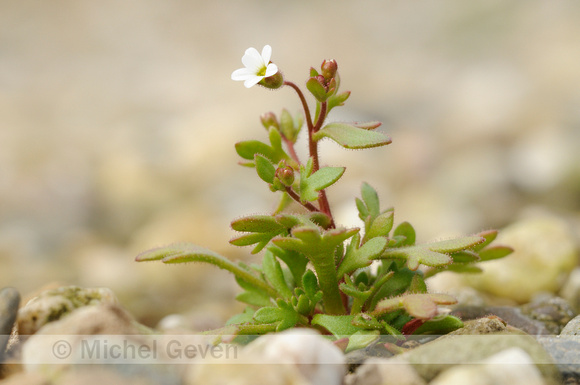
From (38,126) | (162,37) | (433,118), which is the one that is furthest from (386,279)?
(162,37)

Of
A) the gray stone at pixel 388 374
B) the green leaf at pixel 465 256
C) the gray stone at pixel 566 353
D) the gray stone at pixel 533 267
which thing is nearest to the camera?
the gray stone at pixel 388 374

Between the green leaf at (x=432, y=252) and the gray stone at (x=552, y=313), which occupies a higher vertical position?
the green leaf at (x=432, y=252)

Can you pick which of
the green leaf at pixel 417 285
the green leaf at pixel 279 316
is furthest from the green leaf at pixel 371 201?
the green leaf at pixel 279 316

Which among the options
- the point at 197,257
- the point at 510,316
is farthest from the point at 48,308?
the point at 510,316

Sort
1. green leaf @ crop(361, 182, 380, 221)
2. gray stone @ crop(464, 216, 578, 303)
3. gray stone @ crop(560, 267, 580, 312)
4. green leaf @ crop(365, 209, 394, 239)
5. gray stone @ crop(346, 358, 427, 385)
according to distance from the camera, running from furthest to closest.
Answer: gray stone @ crop(464, 216, 578, 303), gray stone @ crop(560, 267, 580, 312), green leaf @ crop(361, 182, 380, 221), green leaf @ crop(365, 209, 394, 239), gray stone @ crop(346, 358, 427, 385)

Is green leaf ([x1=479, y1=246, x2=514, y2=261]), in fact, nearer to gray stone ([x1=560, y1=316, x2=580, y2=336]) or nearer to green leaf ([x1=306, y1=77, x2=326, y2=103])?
gray stone ([x1=560, y1=316, x2=580, y2=336])

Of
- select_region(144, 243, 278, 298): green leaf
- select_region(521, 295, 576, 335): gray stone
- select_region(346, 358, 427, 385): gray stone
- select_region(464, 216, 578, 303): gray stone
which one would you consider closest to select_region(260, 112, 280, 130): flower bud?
select_region(144, 243, 278, 298): green leaf

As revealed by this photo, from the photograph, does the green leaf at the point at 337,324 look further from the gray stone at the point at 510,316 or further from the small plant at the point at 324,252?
the gray stone at the point at 510,316
